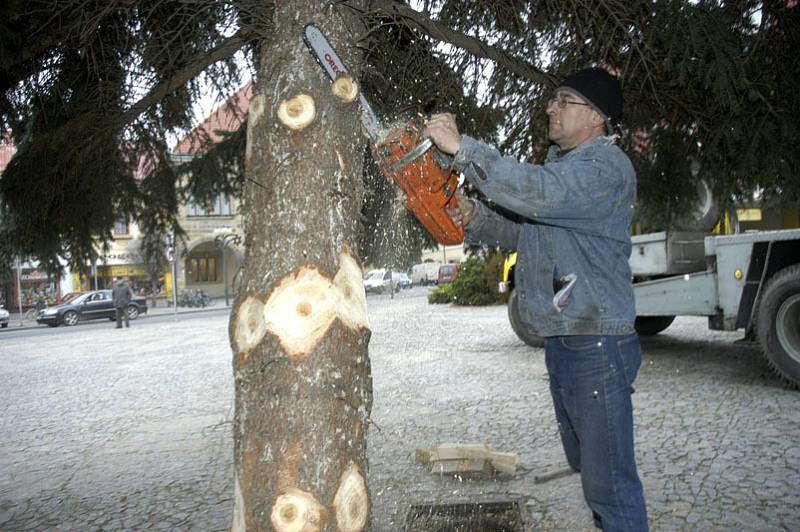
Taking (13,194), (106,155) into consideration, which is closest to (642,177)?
(106,155)

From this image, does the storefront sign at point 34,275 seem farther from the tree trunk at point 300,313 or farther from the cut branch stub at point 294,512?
the cut branch stub at point 294,512

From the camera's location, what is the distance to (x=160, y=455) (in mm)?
4879

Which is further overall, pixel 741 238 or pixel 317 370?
pixel 741 238

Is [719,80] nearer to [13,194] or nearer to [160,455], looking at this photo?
[13,194]

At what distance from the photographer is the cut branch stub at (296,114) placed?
196 cm

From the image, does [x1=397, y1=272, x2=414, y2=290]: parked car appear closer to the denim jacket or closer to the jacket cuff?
the denim jacket

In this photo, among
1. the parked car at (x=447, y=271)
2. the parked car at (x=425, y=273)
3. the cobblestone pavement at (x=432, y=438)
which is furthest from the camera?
the parked car at (x=425, y=273)

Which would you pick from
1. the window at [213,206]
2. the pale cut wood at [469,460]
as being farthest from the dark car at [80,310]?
the pale cut wood at [469,460]

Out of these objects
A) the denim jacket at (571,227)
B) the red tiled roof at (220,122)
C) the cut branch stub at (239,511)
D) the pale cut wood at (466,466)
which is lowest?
the pale cut wood at (466,466)

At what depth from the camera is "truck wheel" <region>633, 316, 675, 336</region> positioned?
30.6 feet

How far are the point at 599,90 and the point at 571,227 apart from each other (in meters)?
0.52

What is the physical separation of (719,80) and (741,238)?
406 cm

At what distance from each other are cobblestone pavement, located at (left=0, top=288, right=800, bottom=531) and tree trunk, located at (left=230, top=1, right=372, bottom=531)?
1558 mm

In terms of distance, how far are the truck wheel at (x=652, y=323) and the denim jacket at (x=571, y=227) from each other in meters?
7.64
